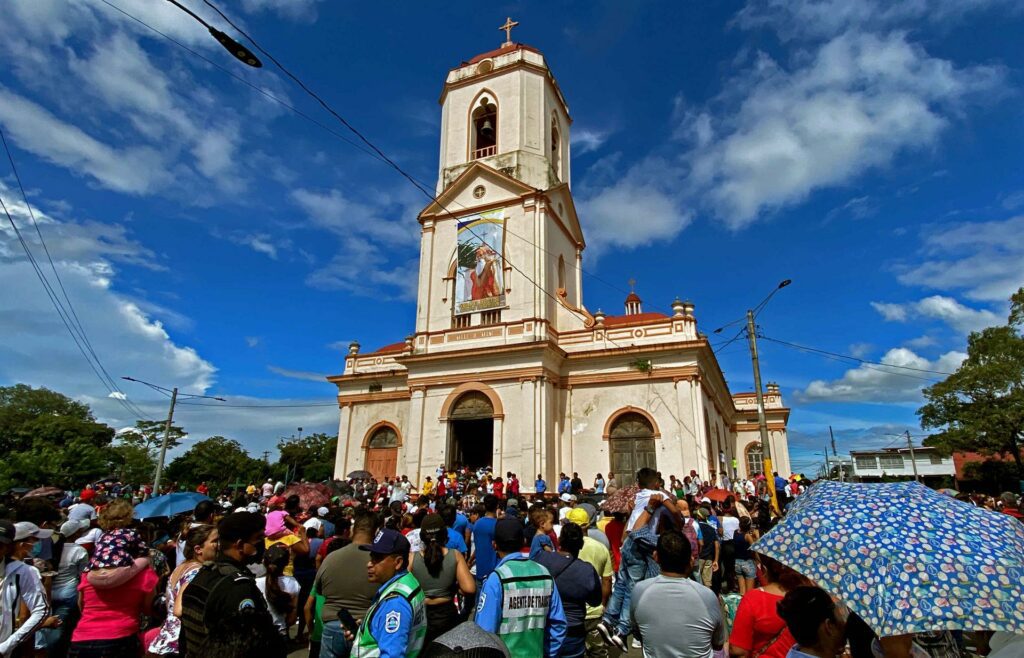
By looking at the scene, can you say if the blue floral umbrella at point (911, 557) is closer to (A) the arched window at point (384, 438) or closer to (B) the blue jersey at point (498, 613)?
(B) the blue jersey at point (498, 613)

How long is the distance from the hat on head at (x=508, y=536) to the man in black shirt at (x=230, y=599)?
1780 mm

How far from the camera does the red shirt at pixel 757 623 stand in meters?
3.35

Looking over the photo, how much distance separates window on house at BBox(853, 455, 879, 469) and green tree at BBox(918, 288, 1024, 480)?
33.6 metres

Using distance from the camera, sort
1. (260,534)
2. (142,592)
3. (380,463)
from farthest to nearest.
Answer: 1. (380,463)
2. (142,592)
3. (260,534)

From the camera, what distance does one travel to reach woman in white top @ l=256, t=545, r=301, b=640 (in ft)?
14.8

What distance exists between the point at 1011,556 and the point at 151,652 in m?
5.30

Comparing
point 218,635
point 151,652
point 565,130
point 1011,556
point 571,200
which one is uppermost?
point 565,130

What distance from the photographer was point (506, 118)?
27.1m

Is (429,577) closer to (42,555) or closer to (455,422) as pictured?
(42,555)

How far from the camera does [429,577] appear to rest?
4543 mm

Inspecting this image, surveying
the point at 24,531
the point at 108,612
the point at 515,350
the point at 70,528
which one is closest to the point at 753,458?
the point at 515,350

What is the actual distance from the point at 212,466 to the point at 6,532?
50.9m

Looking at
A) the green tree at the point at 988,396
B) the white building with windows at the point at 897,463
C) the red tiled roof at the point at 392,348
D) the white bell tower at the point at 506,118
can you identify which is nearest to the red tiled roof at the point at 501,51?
the white bell tower at the point at 506,118

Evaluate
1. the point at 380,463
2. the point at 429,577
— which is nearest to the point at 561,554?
the point at 429,577
